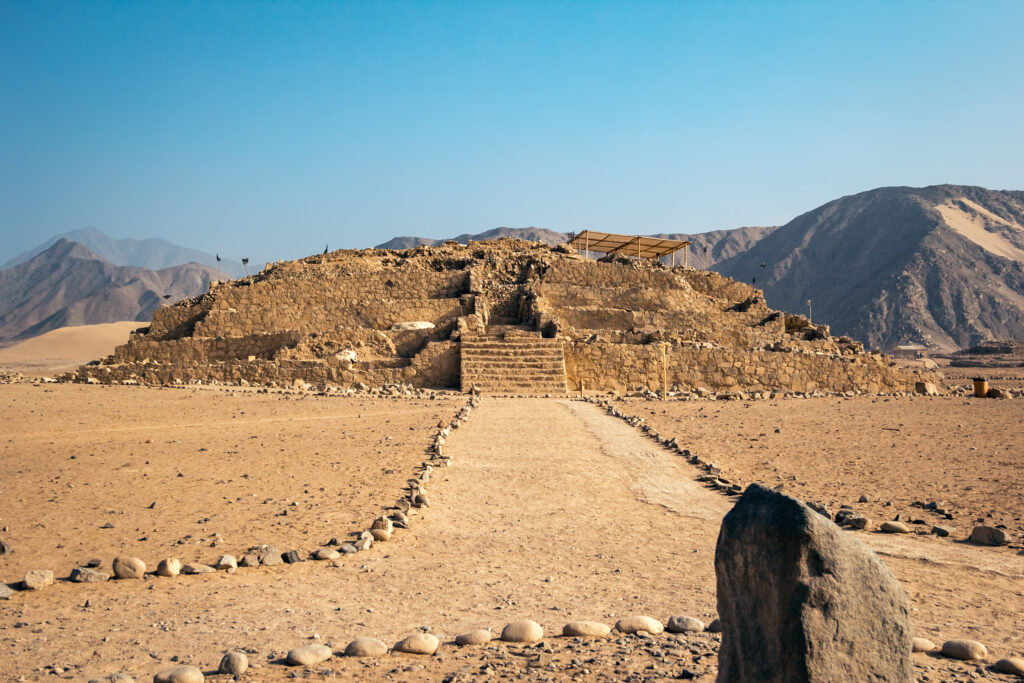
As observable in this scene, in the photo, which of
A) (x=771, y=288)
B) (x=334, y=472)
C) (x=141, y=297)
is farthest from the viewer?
(x=141, y=297)

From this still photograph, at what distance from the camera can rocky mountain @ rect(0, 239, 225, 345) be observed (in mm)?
125438

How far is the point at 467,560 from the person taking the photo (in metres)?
5.71

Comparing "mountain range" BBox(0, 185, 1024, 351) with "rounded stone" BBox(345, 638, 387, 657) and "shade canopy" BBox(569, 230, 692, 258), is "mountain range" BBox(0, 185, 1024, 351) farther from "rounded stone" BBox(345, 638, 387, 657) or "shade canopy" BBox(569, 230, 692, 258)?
"rounded stone" BBox(345, 638, 387, 657)

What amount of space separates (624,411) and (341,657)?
44.1ft

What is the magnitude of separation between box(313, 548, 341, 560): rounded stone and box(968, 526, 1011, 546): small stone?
5.37 metres

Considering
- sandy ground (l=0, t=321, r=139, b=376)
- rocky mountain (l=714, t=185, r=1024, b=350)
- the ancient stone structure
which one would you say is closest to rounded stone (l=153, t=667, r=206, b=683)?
the ancient stone structure

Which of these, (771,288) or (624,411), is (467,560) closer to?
(624,411)

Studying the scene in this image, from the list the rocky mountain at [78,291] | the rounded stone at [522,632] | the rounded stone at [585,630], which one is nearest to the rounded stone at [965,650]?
the rounded stone at [585,630]

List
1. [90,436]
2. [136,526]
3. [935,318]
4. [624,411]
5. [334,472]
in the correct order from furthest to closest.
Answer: [935,318], [624,411], [90,436], [334,472], [136,526]

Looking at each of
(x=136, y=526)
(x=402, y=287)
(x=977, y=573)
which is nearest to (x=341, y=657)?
(x=136, y=526)

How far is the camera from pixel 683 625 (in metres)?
4.11

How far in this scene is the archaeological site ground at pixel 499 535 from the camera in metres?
3.43

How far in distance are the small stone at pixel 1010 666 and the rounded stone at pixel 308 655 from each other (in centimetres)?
336

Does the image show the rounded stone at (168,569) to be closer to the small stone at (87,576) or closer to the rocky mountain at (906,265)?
the small stone at (87,576)
